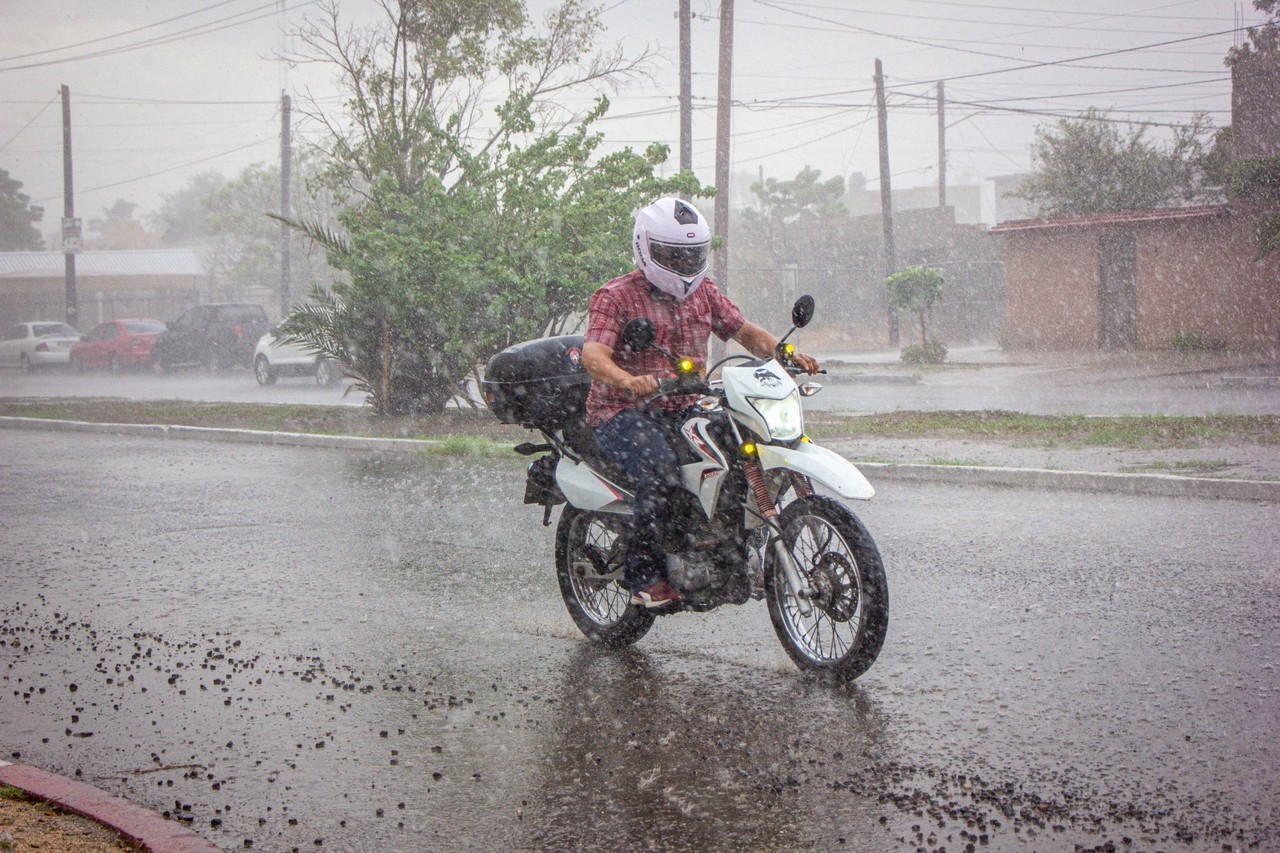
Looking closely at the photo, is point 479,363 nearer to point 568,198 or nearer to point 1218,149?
point 568,198

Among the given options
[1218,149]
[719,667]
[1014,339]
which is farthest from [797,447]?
[1218,149]

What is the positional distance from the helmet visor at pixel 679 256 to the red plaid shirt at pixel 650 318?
180mm

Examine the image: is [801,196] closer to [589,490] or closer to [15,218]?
[15,218]

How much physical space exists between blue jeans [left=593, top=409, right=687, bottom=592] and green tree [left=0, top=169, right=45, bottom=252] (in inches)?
3102

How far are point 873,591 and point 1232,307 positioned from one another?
90.1 ft

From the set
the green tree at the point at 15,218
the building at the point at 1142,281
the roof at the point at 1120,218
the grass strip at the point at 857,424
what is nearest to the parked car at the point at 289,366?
the grass strip at the point at 857,424

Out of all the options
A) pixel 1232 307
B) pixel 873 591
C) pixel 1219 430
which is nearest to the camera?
pixel 873 591

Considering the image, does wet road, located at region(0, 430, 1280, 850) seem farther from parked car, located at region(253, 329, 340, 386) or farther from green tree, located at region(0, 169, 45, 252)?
green tree, located at region(0, 169, 45, 252)

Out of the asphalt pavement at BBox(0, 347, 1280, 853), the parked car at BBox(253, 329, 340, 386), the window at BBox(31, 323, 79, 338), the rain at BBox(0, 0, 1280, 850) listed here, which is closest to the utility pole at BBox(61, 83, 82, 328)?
the window at BBox(31, 323, 79, 338)

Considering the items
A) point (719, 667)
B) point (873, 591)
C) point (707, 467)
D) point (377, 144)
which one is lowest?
point (719, 667)

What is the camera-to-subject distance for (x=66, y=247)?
43094 mm

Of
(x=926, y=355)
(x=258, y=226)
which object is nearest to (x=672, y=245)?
(x=926, y=355)

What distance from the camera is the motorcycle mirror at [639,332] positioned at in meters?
4.72

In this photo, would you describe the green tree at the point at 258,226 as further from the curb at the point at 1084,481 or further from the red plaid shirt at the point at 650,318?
the red plaid shirt at the point at 650,318
